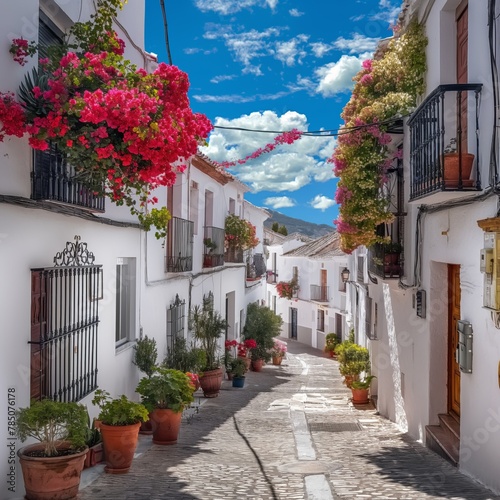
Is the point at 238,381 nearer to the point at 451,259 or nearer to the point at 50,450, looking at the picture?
the point at 451,259

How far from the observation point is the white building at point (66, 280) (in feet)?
17.8

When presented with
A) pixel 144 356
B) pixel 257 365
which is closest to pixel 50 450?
pixel 144 356

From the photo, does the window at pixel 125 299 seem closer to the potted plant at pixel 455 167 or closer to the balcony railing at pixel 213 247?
the potted plant at pixel 455 167

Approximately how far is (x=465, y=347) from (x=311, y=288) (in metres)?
30.7

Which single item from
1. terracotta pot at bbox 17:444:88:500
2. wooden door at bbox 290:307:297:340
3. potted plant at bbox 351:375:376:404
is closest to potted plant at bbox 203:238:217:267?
potted plant at bbox 351:375:376:404

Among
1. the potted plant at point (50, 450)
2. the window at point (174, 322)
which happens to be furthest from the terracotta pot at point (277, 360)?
the potted plant at point (50, 450)

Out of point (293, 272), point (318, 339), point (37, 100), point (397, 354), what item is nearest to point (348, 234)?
point (397, 354)

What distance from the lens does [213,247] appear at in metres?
16.2

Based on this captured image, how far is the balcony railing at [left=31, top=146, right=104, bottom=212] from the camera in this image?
578 centimetres

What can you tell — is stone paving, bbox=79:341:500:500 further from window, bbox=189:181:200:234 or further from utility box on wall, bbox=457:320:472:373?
window, bbox=189:181:200:234

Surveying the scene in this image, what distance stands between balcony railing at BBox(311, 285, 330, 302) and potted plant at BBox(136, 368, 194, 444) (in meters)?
27.7

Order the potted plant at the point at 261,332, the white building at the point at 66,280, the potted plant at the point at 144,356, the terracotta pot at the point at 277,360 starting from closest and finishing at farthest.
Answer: the white building at the point at 66,280 < the potted plant at the point at 144,356 < the potted plant at the point at 261,332 < the terracotta pot at the point at 277,360

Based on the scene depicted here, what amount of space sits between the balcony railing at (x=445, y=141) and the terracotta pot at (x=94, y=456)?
466 centimetres

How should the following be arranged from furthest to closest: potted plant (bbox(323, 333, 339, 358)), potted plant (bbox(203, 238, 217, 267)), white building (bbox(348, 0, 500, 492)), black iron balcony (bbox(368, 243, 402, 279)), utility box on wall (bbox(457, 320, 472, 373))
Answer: potted plant (bbox(323, 333, 339, 358)) < potted plant (bbox(203, 238, 217, 267)) < black iron balcony (bbox(368, 243, 402, 279)) < utility box on wall (bbox(457, 320, 472, 373)) < white building (bbox(348, 0, 500, 492))
